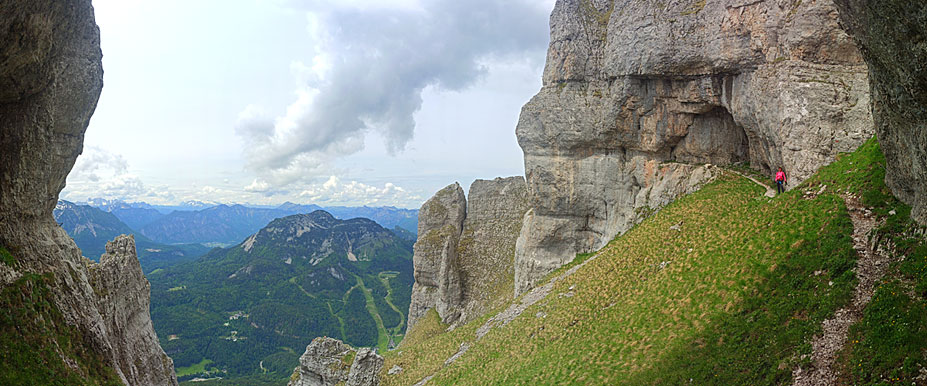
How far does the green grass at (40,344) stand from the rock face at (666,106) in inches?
1385

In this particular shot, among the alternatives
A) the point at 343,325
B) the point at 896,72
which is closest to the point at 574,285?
the point at 896,72

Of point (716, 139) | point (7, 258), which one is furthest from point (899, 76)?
point (7, 258)

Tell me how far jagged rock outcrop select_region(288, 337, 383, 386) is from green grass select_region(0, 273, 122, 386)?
59.0 ft

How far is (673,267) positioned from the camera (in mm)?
25156

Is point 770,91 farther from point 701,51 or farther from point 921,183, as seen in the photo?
point 921,183

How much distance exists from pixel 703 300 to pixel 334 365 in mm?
29391

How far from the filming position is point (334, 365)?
36.8 m

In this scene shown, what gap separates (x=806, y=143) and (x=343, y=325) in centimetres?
17193

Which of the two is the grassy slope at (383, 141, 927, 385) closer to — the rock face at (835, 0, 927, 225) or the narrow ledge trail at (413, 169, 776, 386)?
the narrow ledge trail at (413, 169, 776, 386)

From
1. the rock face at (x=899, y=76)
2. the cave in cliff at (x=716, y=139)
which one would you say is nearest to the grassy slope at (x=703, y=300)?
the rock face at (x=899, y=76)

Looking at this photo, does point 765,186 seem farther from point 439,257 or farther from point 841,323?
point 439,257

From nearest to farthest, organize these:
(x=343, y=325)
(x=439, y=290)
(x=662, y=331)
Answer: (x=662, y=331) < (x=439, y=290) < (x=343, y=325)

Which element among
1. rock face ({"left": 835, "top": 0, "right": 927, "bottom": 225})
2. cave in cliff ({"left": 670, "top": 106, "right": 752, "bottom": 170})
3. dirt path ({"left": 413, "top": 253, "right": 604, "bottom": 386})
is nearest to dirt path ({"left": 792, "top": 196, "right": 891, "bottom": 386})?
rock face ({"left": 835, "top": 0, "right": 927, "bottom": 225})

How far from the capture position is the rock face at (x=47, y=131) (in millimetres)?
13297
